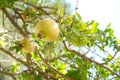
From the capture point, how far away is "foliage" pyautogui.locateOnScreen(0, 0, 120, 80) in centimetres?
167

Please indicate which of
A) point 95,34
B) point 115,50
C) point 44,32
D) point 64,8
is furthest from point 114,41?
point 44,32

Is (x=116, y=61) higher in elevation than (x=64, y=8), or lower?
lower

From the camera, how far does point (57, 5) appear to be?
5.56 ft

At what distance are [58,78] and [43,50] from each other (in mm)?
234

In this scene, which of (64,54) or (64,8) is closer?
(64,8)

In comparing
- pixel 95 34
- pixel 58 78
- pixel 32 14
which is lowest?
pixel 58 78

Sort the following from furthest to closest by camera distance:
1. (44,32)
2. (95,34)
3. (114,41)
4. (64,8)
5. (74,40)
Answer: (114,41), (95,34), (74,40), (64,8), (44,32)

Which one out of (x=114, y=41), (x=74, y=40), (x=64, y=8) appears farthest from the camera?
(x=114, y=41)

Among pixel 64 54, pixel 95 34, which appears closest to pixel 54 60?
pixel 64 54

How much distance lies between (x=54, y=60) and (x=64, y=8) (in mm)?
585

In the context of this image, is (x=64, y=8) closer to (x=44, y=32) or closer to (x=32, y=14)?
(x=32, y=14)

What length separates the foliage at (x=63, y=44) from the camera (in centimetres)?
167

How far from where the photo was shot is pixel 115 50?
2.05 meters

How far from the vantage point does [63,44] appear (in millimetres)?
2041
